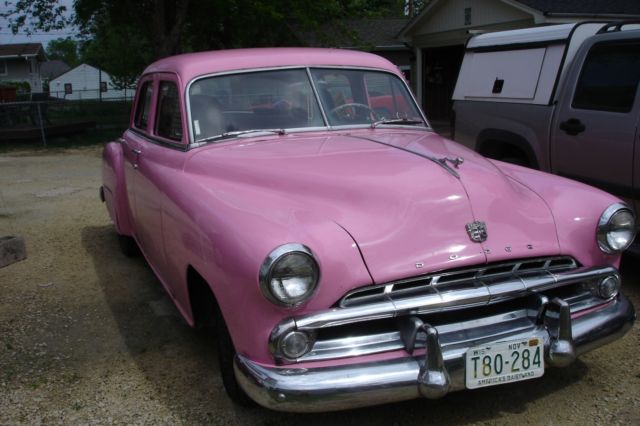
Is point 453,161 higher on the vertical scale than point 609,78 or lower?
lower

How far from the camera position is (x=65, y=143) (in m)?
15.6

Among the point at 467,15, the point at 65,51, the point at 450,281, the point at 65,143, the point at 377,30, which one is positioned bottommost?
the point at 65,143

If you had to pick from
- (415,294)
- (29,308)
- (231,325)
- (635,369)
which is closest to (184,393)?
(231,325)

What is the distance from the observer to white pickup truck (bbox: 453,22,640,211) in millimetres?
4680

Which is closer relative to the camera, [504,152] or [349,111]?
[349,111]

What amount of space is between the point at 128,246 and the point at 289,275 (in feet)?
11.6

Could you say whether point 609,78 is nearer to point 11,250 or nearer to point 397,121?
point 397,121

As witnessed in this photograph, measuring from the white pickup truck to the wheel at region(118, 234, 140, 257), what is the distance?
3354 mm

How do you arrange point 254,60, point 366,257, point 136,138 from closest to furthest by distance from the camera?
point 366,257 < point 254,60 < point 136,138

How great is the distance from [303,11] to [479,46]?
11.4 meters

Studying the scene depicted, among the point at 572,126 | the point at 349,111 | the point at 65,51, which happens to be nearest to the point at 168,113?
the point at 349,111

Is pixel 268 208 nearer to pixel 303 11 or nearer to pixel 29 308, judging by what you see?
pixel 29 308

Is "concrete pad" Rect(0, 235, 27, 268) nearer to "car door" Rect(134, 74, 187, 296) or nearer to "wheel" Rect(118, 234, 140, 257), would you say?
"wheel" Rect(118, 234, 140, 257)

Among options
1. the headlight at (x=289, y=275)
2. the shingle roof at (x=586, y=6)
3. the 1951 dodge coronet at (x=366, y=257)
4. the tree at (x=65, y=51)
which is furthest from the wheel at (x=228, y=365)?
the tree at (x=65, y=51)
